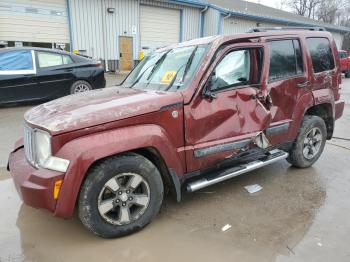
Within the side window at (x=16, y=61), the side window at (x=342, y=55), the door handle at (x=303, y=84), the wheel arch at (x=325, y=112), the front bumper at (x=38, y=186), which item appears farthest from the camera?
the side window at (x=342, y=55)

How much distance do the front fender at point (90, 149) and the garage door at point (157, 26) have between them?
676 inches

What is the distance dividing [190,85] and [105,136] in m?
1.06

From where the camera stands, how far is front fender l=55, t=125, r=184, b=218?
2.68m

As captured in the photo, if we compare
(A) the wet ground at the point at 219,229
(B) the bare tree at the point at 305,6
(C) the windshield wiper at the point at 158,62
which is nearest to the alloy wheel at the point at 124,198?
(A) the wet ground at the point at 219,229

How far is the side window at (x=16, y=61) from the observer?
816 cm

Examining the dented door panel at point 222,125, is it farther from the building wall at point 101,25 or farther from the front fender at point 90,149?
the building wall at point 101,25

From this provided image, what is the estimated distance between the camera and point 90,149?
2725 mm

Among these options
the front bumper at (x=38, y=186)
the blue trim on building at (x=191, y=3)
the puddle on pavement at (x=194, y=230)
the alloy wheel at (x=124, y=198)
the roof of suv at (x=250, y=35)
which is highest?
the blue trim on building at (x=191, y=3)

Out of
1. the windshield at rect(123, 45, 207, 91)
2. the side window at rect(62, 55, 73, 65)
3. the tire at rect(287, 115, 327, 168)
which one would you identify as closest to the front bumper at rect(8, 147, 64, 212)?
the windshield at rect(123, 45, 207, 91)

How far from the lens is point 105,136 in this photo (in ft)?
9.29

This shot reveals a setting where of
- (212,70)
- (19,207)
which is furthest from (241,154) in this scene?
(19,207)

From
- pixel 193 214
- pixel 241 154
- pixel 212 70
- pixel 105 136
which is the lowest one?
pixel 193 214

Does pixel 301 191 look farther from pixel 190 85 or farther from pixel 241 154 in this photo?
pixel 190 85

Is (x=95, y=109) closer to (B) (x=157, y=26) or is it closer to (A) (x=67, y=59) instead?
(A) (x=67, y=59)
